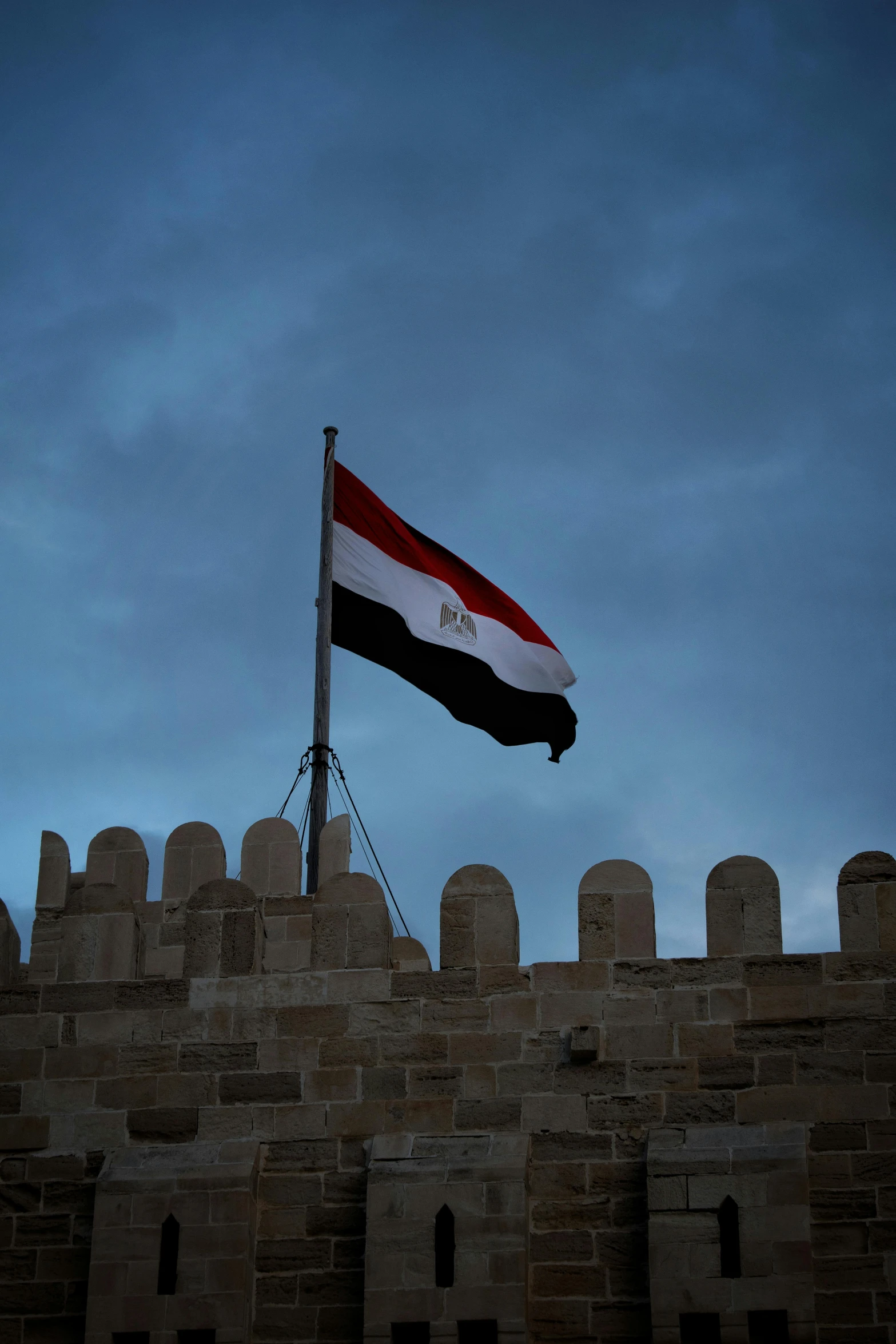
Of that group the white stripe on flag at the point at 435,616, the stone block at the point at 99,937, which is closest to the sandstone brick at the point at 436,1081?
the stone block at the point at 99,937

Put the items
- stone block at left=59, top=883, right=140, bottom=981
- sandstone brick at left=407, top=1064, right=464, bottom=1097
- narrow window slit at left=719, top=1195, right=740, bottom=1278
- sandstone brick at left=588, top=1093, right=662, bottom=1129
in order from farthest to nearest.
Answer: stone block at left=59, top=883, right=140, bottom=981 < sandstone brick at left=407, top=1064, right=464, bottom=1097 < sandstone brick at left=588, top=1093, right=662, bottom=1129 < narrow window slit at left=719, top=1195, right=740, bottom=1278

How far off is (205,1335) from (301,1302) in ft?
2.18

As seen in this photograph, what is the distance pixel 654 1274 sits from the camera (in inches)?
506

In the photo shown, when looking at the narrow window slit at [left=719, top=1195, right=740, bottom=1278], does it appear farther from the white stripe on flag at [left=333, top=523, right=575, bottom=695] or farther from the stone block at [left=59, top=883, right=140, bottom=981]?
the white stripe on flag at [left=333, top=523, right=575, bottom=695]

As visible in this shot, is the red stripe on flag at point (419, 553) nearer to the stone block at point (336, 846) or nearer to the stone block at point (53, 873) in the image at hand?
Result: the stone block at point (336, 846)

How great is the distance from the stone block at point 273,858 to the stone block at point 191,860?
0.28 m

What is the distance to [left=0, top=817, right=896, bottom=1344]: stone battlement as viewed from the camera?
13.0 metres

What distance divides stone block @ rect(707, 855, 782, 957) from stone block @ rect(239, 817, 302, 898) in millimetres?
6285

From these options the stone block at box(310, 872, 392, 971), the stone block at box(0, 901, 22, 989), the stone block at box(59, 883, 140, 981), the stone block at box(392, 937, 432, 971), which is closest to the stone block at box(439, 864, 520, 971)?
the stone block at box(310, 872, 392, 971)

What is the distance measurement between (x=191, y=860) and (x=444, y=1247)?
7.06 m

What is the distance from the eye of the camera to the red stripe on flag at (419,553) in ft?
66.1

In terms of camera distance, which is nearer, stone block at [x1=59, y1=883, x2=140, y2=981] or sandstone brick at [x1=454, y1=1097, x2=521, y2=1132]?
sandstone brick at [x1=454, y1=1097, x2=521, y2=1132]

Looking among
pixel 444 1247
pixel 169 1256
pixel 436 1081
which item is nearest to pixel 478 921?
pixel 436 1081

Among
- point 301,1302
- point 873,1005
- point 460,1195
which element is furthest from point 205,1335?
point 873,1005
